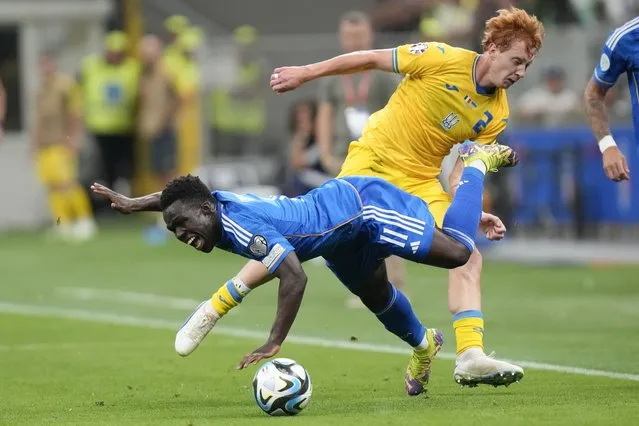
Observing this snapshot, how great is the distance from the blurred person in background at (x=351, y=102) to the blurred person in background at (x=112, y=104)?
12279 millimetres

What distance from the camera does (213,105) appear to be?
2745cm

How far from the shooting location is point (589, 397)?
916 centimetres

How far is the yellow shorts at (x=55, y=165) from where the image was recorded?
82.7ft

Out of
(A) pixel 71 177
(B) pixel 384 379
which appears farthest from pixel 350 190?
(A) pixel 71 177

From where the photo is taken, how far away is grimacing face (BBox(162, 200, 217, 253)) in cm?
873

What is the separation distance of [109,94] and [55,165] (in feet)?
9.28

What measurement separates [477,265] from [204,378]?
188 cm

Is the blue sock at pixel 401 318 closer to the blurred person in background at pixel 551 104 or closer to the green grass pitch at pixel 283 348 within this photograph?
the green grass pitch at pixel 283 348

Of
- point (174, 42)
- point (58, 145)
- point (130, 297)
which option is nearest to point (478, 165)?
point (130, 297)

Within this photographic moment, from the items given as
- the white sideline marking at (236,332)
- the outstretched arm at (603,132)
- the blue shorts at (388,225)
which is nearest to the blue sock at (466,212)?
the blue shorts at (388,225)

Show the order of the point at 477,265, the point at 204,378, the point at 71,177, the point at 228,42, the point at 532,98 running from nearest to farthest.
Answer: the point at 477,265
the point at 204,378
the point at 532,98
the point at 71,177
the point at 228,42

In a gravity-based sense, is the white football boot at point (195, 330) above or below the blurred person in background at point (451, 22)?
below

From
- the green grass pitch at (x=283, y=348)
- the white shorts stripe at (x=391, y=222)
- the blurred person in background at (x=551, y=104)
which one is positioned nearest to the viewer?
the green grass pitch at (x=283, y=348)

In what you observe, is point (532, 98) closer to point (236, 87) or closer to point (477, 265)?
point (236, 87)
